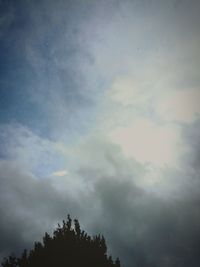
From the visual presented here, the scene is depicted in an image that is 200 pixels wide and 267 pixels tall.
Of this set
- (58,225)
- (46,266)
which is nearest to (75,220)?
(58,225)

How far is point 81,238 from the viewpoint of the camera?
15719 mm

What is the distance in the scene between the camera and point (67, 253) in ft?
48.1

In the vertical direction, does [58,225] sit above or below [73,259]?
above

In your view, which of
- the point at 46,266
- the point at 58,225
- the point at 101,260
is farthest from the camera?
the point at 58,225

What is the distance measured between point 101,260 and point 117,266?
145 centimetres

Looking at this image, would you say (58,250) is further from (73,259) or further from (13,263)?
(13,263)

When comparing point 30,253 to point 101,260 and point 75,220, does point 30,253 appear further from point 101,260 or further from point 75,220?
point 101,260

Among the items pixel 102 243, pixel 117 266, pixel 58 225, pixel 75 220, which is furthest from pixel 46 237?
pixel 117 266

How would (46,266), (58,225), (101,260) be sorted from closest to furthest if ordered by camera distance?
1. (46,266)
2. (101,260)
3. (58,225)

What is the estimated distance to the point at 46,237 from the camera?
15.5 m

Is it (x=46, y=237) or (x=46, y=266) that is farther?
(x=46, y=237)

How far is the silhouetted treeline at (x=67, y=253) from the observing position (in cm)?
1439

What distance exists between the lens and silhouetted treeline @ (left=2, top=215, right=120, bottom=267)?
567 inches

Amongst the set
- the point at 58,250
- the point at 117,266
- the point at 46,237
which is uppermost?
the point at 46,237
